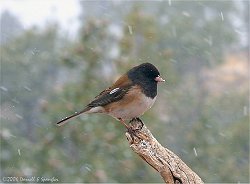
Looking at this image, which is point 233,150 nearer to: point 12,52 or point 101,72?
point 101,72

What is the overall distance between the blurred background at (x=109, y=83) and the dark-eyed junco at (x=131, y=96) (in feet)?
12.4

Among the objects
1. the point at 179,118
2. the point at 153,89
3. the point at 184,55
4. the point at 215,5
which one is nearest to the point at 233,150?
the point at 179,118

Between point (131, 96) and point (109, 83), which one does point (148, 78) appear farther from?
point (109, 83)

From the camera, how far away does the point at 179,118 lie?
20844 mm

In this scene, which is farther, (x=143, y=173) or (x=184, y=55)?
(x=184, y=55)

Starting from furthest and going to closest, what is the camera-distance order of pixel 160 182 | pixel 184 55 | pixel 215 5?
1. pixel 215 5
2. pixel 184 55
3. pixel 160 182

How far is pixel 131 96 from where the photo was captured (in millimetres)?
4895

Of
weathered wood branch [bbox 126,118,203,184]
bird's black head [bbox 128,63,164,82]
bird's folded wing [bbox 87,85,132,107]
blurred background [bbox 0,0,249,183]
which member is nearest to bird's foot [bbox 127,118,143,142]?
weathered wood branch [bbox 126,118,203,184]

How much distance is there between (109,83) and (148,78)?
4822 mm

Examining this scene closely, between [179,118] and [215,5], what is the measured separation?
1915 cm
